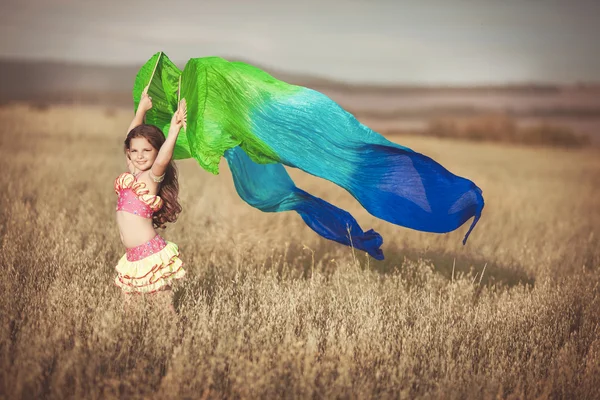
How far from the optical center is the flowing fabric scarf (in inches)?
197

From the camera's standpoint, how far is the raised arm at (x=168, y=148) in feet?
14.4

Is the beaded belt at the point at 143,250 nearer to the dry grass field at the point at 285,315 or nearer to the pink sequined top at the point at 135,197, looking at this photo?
the pink sequined top at the point at 135,197

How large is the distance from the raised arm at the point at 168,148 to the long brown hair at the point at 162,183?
0.11 m

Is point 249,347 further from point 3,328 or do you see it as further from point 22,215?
point 22,215

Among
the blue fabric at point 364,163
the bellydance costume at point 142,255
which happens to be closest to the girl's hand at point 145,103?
the bellydance costume at point 142,255

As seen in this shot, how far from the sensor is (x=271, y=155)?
5.17 m

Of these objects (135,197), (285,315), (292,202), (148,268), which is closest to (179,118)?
(135,197)

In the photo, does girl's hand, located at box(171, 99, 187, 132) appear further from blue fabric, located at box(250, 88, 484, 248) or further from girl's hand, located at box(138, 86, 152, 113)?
blue fabric, located at box(250, 88, 484, 248)

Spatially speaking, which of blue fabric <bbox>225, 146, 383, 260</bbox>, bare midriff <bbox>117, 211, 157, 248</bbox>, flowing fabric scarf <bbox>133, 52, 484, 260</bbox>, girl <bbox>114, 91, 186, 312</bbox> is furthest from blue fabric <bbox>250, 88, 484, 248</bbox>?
bare midriff <bbox>117, 211, 157, 248</bbox>

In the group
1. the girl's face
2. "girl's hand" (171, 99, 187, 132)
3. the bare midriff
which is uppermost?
"girl's hand" (171, 99, 187, 132)

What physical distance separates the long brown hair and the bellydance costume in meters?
0.15

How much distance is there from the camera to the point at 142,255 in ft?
15.0

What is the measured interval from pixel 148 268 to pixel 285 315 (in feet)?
3.67

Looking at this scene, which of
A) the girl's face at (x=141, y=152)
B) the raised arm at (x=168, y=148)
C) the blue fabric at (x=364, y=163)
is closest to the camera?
the raised arm at (x=168, y=148)
